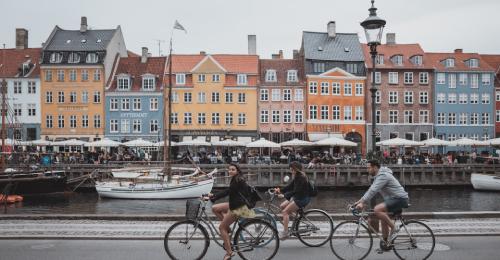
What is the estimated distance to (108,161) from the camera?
40.2 meters

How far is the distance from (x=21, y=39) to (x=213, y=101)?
23.3 metres

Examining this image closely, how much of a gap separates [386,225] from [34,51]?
2181 inches

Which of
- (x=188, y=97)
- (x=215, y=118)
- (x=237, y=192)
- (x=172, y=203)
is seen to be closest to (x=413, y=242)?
(x=237, y=192)

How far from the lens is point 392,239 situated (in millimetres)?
9078

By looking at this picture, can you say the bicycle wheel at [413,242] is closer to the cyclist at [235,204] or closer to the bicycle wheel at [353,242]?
the bicycle wheel at [353,242]

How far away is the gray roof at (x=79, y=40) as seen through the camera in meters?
54.0

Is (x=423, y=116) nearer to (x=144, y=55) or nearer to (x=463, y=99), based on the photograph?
(x=463, y=99)

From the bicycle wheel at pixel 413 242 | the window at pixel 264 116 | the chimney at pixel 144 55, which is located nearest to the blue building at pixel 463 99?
the window at pixel 264 116

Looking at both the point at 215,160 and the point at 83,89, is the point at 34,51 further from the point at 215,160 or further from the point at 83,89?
the point at 215,160

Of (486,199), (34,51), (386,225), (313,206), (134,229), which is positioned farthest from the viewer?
(34,51)

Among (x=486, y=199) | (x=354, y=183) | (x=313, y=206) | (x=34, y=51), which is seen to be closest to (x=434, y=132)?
(x=354, y=183)

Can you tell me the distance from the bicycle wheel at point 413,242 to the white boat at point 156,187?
2299 centimetres

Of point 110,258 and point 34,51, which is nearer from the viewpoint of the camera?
point 110,258

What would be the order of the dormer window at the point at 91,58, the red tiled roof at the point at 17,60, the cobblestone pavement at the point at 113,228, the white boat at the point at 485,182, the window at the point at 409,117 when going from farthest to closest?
the window at the point at 409,117, the red tiled roof at the point at 17,60, the dormer window at the point at 91,58, the white boat at the point at 485,182, the cobblestone pavement at the point at 113,228
